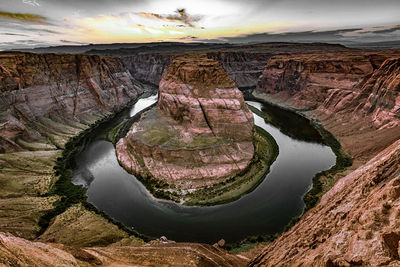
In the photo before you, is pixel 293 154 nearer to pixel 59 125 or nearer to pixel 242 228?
pixel 242 228

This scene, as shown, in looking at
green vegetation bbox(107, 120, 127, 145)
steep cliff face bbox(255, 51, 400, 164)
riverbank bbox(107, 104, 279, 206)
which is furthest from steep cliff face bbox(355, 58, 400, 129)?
green vegetation bbox(107, 120, 127, 145)

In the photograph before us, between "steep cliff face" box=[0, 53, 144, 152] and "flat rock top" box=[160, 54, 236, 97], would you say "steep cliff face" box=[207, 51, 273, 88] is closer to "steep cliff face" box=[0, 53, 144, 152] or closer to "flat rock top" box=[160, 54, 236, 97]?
"steep cliff face" box=[0, 53, 144, 152]

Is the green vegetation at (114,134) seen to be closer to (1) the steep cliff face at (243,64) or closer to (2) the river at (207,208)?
(2) the river at (207,208)

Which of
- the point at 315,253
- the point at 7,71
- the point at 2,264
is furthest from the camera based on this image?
the point at 7,71

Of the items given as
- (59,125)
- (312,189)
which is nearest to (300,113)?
(312,189)

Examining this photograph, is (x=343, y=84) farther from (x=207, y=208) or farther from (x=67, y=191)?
(x=67, y=191)

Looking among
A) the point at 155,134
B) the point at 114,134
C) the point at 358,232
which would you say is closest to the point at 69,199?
the point at 155,134
